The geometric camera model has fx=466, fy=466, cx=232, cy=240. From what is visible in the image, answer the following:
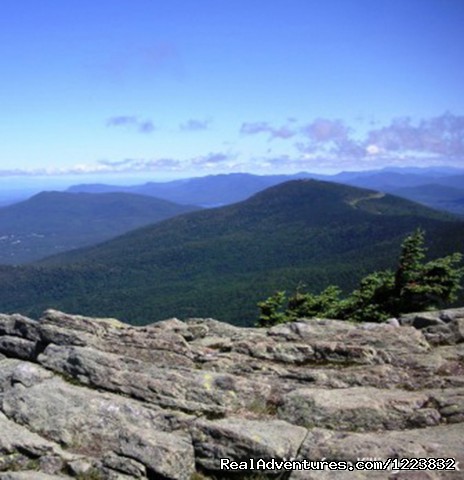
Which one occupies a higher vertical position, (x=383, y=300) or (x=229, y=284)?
(x=383, y=300)

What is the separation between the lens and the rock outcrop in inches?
577

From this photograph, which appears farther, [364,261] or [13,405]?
[364,261]

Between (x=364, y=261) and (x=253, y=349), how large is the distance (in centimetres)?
15727

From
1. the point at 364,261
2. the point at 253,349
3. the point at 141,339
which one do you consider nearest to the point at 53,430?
the point at 141,339

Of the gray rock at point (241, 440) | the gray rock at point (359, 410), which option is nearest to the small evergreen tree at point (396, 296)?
the gray rock at point (359, 410)

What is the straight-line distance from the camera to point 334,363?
20.5 m

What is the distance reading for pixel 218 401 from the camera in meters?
17.5

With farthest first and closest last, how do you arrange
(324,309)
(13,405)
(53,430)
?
(324,309), (13,405), (53,430)

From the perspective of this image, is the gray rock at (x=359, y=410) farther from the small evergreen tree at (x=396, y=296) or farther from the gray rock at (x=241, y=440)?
the small evergreen tree at (x=396, y=296)

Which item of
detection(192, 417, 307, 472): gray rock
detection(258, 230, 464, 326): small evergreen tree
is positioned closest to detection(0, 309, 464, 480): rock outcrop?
detection(192, 417, 307, 472): gray rock

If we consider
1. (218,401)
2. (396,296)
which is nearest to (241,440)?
(218,401)

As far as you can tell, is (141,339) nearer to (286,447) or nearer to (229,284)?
(286,447)

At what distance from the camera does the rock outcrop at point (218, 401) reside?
14.6m

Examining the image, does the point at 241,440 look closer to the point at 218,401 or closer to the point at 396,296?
the point at 218,401
